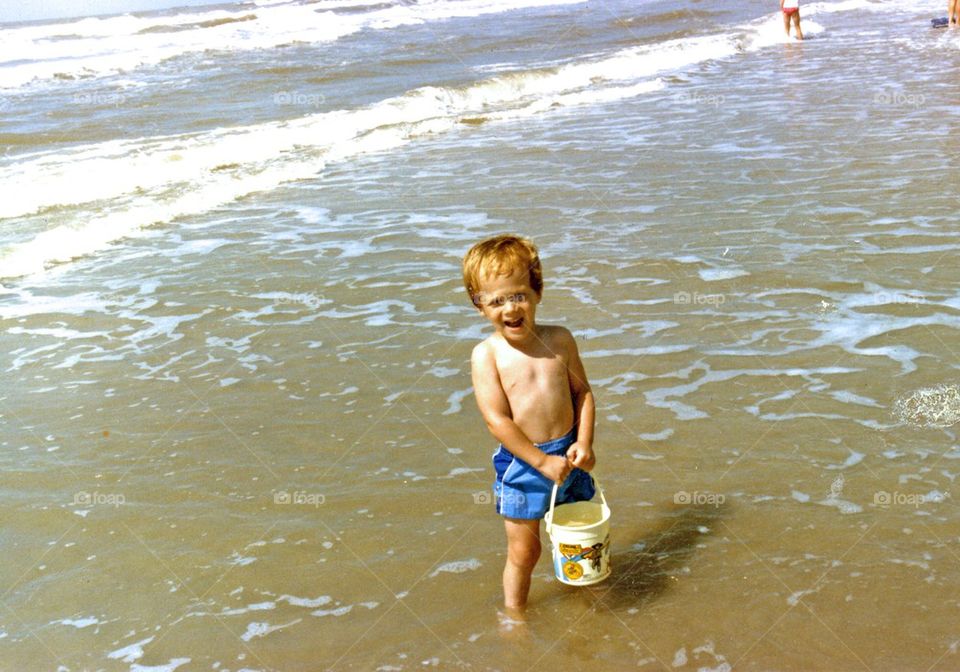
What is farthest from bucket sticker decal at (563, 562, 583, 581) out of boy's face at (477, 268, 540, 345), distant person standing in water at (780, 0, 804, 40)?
distant person standing in water at (780, 0, 804, 40)

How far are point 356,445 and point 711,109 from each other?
1002 cm

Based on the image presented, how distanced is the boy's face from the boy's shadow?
3.00 ft

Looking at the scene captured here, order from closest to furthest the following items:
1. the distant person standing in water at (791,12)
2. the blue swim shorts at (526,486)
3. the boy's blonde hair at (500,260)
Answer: the boy's blonde hair at (500,260) → the blue swim shorts at (526,486) → the distant person standing in water at (791,12)

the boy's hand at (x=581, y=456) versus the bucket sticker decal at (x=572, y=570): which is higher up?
the boy's hand at (x=581, y=456)

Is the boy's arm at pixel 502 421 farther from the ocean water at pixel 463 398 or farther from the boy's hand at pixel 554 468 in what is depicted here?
the ocean water at pixel 463 398

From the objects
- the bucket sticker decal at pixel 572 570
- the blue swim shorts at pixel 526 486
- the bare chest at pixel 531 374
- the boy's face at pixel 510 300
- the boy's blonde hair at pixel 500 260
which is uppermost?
the boy's blonde hair at pixel 500 260

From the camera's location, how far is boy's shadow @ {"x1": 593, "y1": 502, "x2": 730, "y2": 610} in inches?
134

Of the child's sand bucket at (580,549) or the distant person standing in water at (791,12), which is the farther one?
the distant person standing in water at (791,12)

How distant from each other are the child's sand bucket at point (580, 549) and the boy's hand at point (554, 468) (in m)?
0.04

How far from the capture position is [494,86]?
18.5 metres

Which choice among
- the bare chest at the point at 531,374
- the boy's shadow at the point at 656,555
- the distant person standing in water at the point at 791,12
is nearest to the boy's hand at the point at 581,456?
the bare chest at the point at 531,374

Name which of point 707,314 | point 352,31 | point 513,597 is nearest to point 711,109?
point 707,314

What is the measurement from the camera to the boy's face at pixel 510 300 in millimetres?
3229

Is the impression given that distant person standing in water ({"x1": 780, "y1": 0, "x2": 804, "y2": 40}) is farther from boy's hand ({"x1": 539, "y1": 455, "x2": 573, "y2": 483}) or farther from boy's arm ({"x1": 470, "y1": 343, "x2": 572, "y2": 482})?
boy's hand ({"x1": 539, "y1": 455, "x2": 573, "y2": 483})
